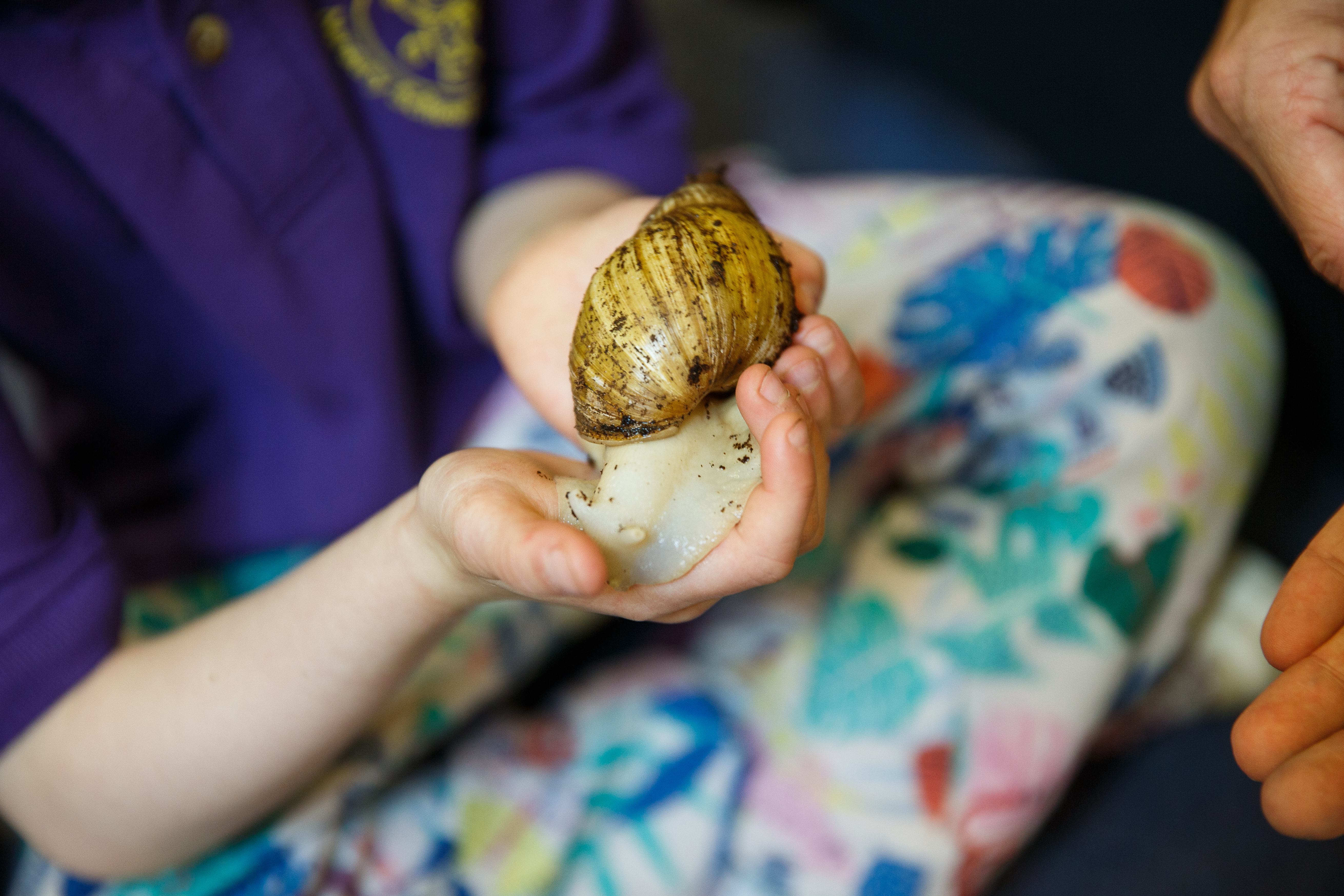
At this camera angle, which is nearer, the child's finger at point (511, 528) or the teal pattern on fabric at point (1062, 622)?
the child's finger at point (511, 528)

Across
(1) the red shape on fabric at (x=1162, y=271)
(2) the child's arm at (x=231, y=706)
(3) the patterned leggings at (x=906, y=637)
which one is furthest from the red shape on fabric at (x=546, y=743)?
(1) the red shape on fabric at (x=1162, y=271)

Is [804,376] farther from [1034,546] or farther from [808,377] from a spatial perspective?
[1034,546]

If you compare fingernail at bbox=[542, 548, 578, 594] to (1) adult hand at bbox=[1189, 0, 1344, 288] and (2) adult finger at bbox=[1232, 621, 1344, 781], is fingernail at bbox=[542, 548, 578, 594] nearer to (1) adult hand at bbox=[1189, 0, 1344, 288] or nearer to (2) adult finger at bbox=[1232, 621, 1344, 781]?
(2) adult finger at bbox=[1232, 621, 1344, 781]

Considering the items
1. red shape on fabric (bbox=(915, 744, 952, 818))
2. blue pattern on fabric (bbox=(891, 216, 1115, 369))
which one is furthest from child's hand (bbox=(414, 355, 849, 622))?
blue pattern on fabric (bbox=(891, 216, 1115, 369))

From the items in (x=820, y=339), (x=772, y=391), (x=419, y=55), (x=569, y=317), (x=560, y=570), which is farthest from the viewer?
(x=419, y=55)

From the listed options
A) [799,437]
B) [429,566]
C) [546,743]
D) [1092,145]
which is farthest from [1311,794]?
[1092,145]

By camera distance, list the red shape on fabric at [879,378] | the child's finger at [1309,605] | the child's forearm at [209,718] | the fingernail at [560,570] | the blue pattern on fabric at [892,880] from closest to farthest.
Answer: the fingernail at [560,570]
the child's finger at [1309,605]
the child's forearm at [209,718]
the blue pattern on fabric at [892,880]
the red shape on fabric at [879,378]

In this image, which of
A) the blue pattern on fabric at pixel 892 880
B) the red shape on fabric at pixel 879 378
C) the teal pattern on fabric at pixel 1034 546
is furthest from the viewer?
the red shape on fabric at pixel 879 378

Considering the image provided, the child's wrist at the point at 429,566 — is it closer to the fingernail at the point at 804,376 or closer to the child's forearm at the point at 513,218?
the fingernail at the point at 804,376
